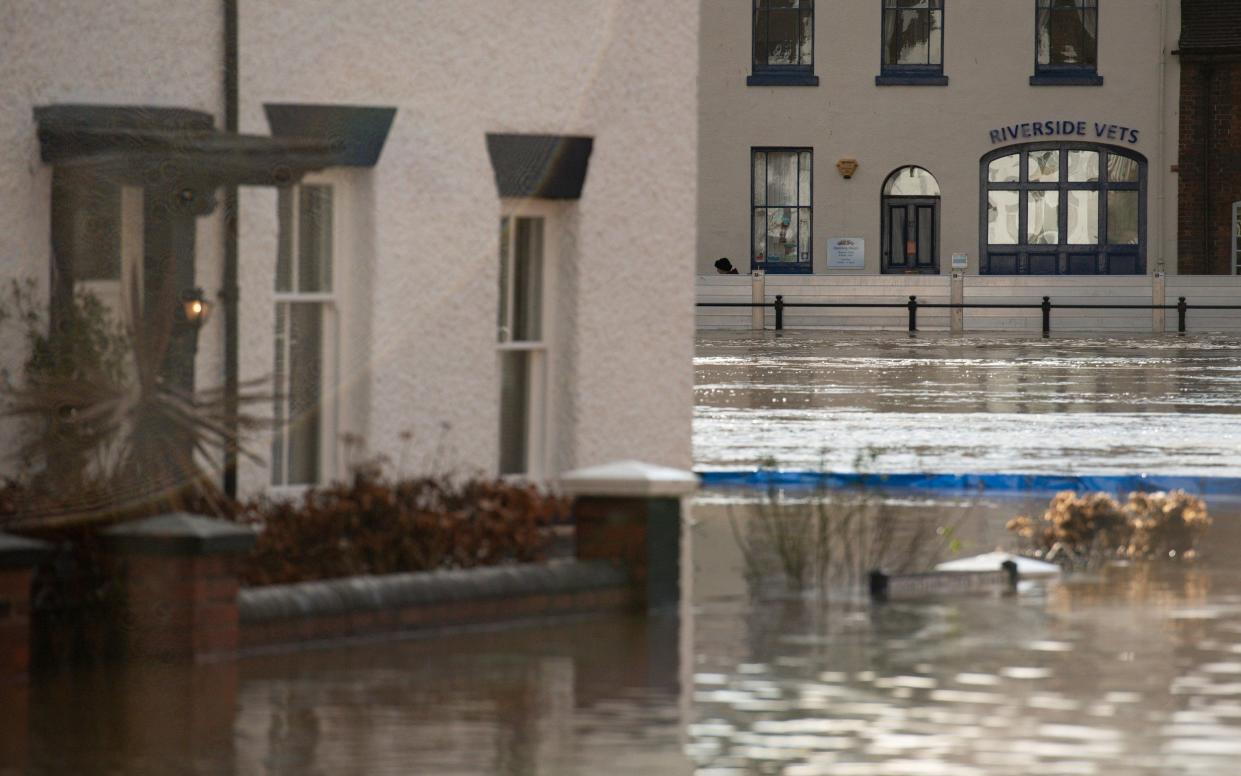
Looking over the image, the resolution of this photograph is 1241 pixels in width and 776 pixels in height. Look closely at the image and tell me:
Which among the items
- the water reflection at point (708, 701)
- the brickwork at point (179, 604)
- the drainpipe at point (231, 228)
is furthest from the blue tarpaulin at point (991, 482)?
the brickwork at point (179, 604)

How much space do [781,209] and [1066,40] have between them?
313 inches

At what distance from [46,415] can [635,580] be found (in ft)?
9.57

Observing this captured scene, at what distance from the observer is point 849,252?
5728 cm

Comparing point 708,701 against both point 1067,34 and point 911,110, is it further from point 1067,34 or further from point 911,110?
point 1067,34

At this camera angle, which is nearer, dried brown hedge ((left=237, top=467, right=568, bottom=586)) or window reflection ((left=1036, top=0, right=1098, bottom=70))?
dried brown hedge ((left=237, top=467, right=568, bottom=586))

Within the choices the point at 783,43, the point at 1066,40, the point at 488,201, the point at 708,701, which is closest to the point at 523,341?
the point at 488,201

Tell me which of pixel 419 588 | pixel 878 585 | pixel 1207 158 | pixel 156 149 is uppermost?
pixel 1207 158

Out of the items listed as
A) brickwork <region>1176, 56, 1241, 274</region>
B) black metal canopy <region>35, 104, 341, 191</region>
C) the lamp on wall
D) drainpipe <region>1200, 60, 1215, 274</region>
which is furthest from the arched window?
the lamp on wall

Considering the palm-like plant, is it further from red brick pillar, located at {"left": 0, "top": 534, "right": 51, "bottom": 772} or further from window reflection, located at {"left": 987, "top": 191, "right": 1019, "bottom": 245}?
window reflection, located at {"left": 987, "top": 191, "right": 1019, "bottom": 245}

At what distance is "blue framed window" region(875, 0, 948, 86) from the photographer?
57.8m

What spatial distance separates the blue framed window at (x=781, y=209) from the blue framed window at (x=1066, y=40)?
5950 mm

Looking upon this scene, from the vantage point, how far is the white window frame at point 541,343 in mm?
14023

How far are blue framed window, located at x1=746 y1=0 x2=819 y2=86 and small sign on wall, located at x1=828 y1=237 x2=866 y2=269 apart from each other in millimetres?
3884

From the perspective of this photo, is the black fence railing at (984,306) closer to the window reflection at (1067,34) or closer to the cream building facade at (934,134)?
the cream building facade at (934,134)
